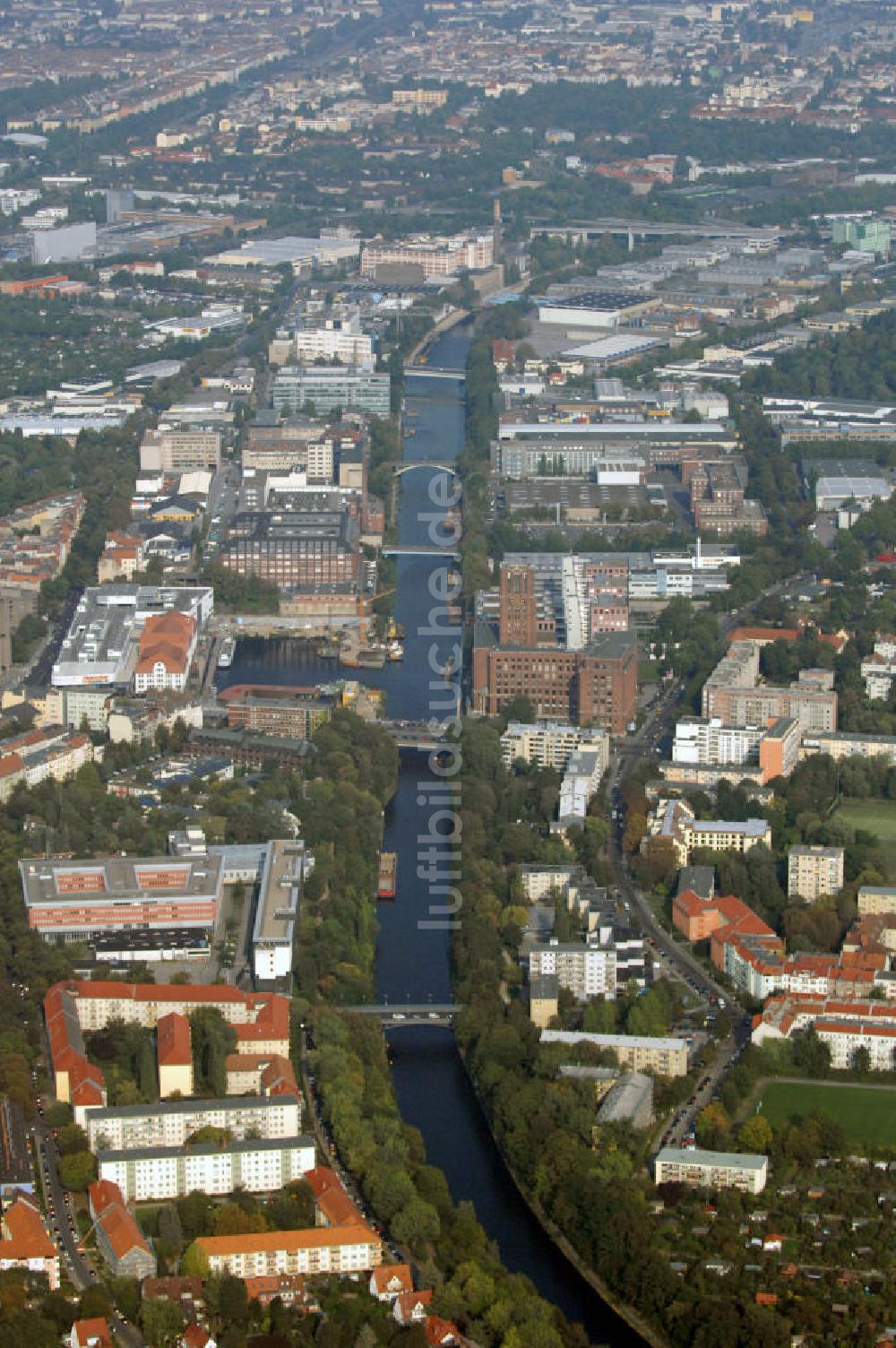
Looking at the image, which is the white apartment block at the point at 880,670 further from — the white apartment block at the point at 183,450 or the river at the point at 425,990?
the white apartment block at the point at 183,450

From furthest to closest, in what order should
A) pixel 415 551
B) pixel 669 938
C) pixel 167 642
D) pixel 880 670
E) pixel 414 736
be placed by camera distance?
pixel 415 551 → pixel 167 642 → pixel 880 670 → pixel 414 736 → pixel 669 938

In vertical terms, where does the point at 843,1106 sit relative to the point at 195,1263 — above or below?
below

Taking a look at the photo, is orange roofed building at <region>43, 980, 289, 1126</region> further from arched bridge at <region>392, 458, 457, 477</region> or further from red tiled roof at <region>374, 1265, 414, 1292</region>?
arched bridge at <region>392, 458, 457, 477</region>

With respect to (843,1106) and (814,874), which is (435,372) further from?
(843,1106)

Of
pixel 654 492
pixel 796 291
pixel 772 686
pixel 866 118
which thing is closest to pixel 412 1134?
pixel 772 686

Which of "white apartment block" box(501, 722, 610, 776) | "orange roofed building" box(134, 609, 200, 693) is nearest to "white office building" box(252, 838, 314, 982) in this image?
"white apartment block" box(501, 722, 610, 776)

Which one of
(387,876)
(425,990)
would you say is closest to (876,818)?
(387,876)

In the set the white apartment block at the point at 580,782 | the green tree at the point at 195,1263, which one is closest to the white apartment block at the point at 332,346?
the white apartment block at the point at 580,782
